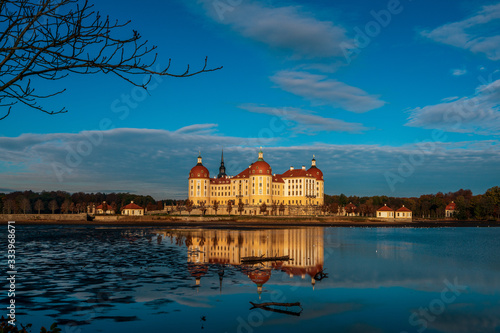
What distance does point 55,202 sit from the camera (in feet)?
463

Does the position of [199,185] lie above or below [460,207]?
above

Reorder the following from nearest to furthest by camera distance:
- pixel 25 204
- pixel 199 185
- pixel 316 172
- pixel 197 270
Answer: pixel 197 270
pixel 25 204
pixel 199 185
pixel 316 172

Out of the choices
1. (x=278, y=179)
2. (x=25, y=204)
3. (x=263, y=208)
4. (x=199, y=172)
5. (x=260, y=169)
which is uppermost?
(x=260, y=169)

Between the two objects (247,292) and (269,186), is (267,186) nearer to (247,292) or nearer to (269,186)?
(269,186)

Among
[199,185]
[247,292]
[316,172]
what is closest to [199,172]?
[199,185]

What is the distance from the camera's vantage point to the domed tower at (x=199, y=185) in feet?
464

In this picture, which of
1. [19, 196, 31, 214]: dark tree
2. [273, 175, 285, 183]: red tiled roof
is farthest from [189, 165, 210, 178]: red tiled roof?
[19, 196, 31, 214]: dark tree

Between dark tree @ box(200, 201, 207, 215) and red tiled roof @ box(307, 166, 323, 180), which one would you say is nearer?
dark tree @ box(200, 201, 207, 215)

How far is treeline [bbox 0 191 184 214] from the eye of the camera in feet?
447

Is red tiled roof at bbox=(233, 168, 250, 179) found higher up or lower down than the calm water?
higher up

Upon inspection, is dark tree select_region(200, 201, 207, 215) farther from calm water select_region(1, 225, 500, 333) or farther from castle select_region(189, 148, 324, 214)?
calm water select_region(1, 225, 500, 333)

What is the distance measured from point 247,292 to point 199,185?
122462 mm

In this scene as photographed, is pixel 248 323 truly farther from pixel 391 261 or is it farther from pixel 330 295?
pixel 391 261

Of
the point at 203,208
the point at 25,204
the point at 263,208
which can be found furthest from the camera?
the point at 203,208
